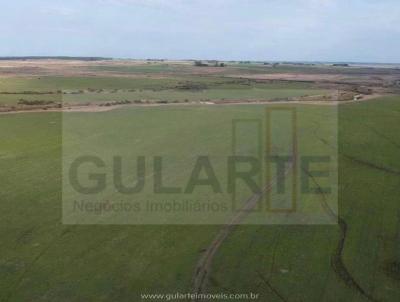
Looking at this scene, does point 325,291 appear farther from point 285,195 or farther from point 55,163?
point 55,163

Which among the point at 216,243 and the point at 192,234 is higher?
the point at 192,234

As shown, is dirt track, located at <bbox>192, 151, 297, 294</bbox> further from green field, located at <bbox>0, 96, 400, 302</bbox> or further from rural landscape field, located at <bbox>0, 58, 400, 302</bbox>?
green field, located at <bbox>0, 96, 400, 302</bbox>

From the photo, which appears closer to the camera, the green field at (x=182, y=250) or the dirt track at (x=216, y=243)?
the green field at (x=182, y=250)

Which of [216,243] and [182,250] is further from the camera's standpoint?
[216,243]

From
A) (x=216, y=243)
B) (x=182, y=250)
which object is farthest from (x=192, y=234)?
(x=182, y=250)

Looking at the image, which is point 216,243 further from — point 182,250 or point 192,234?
point 182,250

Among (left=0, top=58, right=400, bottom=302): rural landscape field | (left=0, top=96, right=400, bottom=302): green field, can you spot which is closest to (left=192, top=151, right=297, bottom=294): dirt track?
(left=0, top=58, right=400, bottom=302): rural landscape field

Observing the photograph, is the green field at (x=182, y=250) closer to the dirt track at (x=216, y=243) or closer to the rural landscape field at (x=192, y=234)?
the rural landscape field at (x=192, y=234)

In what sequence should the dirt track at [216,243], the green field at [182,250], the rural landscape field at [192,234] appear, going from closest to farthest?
the green field at [182,250]
the rural landscape field at [192,234]
the dirt track at [216,243]

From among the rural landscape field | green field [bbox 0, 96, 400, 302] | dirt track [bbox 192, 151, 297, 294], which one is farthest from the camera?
dirt track [bbox 192, 151, 297, 294]

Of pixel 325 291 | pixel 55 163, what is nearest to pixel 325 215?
pixel 325 291

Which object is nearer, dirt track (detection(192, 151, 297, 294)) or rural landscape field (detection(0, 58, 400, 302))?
rural landscape field (detection(0, 58, 400, 302))

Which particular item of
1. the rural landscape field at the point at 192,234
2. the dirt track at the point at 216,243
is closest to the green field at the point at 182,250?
the rural landscape field at the point at 192,234
